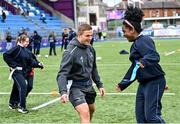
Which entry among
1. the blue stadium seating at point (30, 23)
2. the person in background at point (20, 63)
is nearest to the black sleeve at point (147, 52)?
the person in background at point (20, 63)

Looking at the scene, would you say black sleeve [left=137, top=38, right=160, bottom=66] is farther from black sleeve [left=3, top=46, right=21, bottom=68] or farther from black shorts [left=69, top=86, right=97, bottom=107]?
black sleeve [left=3, top=46, right=21, bottom=68]

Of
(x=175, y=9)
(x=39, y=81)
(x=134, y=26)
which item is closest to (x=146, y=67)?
(x=134, y=26)

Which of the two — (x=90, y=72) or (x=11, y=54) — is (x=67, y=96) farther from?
(x=11, y=54)

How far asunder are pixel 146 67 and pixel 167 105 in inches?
181

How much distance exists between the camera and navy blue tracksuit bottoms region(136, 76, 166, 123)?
22.0ft

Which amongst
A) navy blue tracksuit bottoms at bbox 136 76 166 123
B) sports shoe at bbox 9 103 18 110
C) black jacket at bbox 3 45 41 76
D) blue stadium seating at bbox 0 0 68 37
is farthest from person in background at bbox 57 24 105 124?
blue stadium seating at bbox 0 0 68 37

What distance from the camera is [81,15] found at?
9175 centimetres

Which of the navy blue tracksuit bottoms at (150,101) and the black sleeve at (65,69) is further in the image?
the black sleeve at (65,69)

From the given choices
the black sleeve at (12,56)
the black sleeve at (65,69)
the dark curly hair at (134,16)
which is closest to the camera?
the dark curly hair at (134,16)

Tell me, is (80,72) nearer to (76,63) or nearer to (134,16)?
(76,63)

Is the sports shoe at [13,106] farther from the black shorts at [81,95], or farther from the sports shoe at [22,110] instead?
the black shorts at [81,95]

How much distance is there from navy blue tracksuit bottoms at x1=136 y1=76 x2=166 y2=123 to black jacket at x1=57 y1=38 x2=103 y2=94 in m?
0.92

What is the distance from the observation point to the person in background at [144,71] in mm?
Answer: 6648

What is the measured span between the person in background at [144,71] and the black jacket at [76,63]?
68cm
